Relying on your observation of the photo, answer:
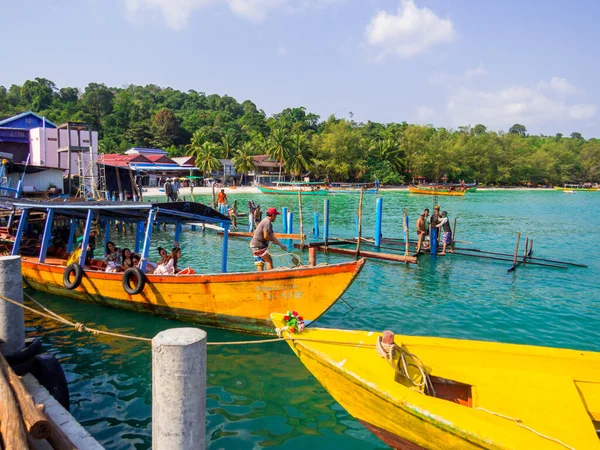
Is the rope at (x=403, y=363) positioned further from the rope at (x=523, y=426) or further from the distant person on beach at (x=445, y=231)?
the distant person on beach at (x=445, y=231)

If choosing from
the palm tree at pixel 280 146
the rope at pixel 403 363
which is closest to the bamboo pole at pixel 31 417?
the rope at pixel 403 363

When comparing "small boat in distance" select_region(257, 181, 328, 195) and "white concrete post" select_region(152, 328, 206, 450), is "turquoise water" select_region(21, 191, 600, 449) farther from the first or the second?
"small boat in distance" select_region(257, 181, 328, 195)

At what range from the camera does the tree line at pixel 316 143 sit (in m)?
72.7

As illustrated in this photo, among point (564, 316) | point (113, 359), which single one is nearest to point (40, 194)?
point (113, 359)

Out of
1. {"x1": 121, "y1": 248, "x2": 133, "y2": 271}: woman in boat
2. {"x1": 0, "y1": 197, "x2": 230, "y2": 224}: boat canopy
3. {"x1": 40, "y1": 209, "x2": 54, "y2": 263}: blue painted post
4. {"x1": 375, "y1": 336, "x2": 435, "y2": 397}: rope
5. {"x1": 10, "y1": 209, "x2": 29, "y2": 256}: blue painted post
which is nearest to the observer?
{"x1": 375, "y1": 336, "x2": 435, "y2": 397}: rope

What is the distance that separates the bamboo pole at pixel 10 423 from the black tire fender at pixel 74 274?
6.69m

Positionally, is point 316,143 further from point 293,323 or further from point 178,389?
point 178,389

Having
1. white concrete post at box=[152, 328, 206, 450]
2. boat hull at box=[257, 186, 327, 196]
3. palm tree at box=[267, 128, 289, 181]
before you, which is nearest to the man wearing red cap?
white concrete post at box=[152, 328, 206, 450]

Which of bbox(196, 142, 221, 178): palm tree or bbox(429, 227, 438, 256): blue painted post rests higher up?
bbox(196, 142, 221, 178): palm tree

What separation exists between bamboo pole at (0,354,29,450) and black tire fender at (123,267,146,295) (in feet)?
17.5

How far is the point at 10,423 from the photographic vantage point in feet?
12.6

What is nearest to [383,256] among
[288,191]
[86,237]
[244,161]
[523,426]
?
[86,237]

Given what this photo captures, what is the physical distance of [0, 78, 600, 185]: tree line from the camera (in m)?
72.7

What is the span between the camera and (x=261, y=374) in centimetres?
795
